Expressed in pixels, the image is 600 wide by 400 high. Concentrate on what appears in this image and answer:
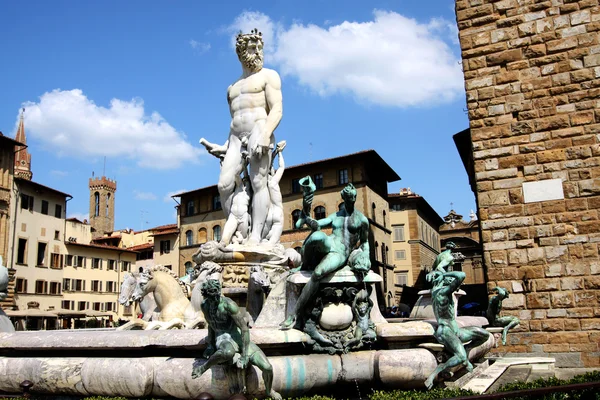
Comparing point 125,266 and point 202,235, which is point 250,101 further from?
point 125,266

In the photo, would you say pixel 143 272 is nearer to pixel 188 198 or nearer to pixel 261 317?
pixel 261 317

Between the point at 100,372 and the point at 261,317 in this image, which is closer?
the point at 100,372

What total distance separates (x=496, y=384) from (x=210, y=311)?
10.6 ft

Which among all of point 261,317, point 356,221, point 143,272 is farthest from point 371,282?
point 143,272

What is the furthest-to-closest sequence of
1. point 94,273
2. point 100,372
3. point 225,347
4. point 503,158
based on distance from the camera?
1. point 94,273
2. point 503,158
3. point 100,372
4. point 225,347

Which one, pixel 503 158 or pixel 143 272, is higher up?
pixel 503 158

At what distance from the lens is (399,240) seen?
55.2 metres

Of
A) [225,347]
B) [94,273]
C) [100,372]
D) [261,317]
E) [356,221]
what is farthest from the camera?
[94,273]

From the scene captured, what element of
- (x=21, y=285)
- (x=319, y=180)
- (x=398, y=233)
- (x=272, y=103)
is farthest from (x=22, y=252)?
(x=272, y=103)

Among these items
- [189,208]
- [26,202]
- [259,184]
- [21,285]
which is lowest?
[259,184]

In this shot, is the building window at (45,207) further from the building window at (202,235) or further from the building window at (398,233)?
the building window at (398,233)

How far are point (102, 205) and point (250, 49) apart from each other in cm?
9505

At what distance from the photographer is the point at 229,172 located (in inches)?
349

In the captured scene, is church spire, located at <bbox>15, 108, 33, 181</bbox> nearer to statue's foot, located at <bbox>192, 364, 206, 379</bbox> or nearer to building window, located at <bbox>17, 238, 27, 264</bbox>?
building window, located at <bbox>17, 238, 27, 264</bbox>
